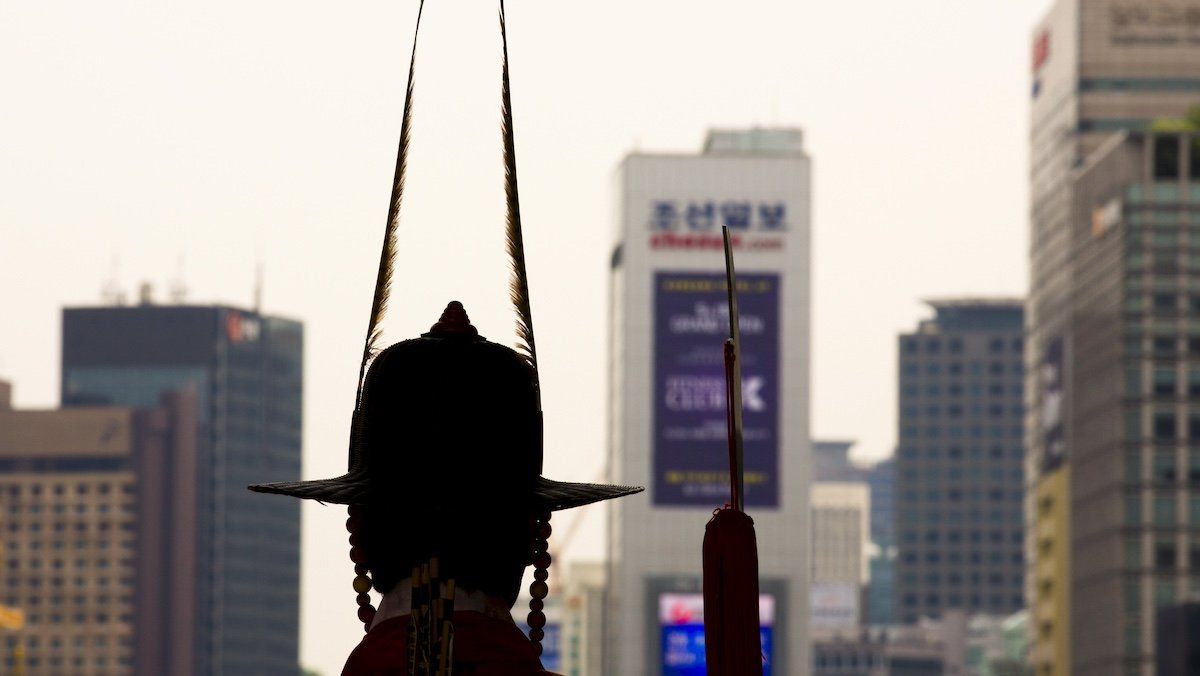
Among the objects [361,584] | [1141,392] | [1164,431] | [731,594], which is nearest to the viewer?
[731,594]

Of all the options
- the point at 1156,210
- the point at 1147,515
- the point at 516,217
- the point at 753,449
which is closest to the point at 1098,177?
the point at 1156,210

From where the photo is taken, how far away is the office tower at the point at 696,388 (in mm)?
177625

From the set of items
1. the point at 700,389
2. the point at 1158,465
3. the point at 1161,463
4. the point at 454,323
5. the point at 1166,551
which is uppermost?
the point at 700,389

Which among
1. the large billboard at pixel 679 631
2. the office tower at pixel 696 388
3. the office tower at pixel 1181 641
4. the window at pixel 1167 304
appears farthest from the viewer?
the office tower at pixel 696 388

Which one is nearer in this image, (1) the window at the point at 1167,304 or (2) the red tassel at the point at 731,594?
(2) the red tassel at the point at 731,594

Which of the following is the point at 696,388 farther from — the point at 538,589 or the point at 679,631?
the point at 538,589

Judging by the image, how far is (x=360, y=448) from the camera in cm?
485

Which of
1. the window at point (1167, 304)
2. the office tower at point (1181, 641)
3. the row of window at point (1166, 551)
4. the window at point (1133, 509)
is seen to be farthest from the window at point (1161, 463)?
the office tower at point (1181, 641)

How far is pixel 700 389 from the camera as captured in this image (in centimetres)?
17925

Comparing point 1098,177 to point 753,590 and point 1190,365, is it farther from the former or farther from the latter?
point 753,590

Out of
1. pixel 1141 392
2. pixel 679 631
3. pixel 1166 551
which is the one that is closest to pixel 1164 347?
pixel 1141 392

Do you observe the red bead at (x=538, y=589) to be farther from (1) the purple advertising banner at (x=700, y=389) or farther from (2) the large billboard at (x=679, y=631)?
(1) the purple advertising banner at (x=700, y=389)

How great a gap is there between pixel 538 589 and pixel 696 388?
175m

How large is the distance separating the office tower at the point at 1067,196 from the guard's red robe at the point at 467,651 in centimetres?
15955
